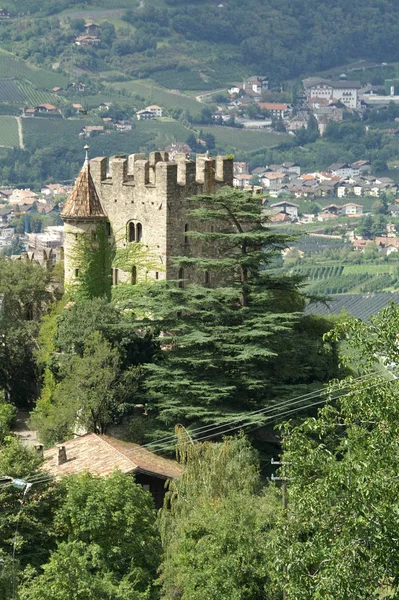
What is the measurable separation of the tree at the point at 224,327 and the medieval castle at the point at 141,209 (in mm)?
1570

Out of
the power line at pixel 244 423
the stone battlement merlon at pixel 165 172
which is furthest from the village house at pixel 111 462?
the stone battlement merlon at pixel 165 172

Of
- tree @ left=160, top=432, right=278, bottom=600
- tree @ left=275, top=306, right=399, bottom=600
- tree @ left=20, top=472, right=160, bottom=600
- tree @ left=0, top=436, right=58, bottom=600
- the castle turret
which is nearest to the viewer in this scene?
tree @ left=275, top=306, right=399, bottom=600

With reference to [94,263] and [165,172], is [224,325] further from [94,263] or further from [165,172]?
[94,263]

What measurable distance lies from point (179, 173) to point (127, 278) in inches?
141

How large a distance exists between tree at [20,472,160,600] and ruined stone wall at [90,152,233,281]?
14284 mm

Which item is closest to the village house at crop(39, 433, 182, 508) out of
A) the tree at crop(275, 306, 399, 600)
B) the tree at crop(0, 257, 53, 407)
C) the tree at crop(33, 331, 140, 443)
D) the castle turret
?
the tree at crop(33, 331, 140, 443)

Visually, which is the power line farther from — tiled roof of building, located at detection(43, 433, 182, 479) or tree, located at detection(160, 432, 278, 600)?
tree, located at detection(160, 432, 278, 600)

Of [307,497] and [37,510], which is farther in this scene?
[37,510]

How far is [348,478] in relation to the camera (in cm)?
2697

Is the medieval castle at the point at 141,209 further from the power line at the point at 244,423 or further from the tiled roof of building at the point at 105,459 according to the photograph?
the tiled roof of building at the point at 105,459

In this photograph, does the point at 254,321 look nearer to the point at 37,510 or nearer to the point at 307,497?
the point at 37,510

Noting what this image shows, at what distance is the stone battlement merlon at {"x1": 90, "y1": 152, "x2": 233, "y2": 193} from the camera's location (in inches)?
2068

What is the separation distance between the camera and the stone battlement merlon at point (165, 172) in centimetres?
5253

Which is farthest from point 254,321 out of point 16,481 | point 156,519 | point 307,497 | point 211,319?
point 307,497
